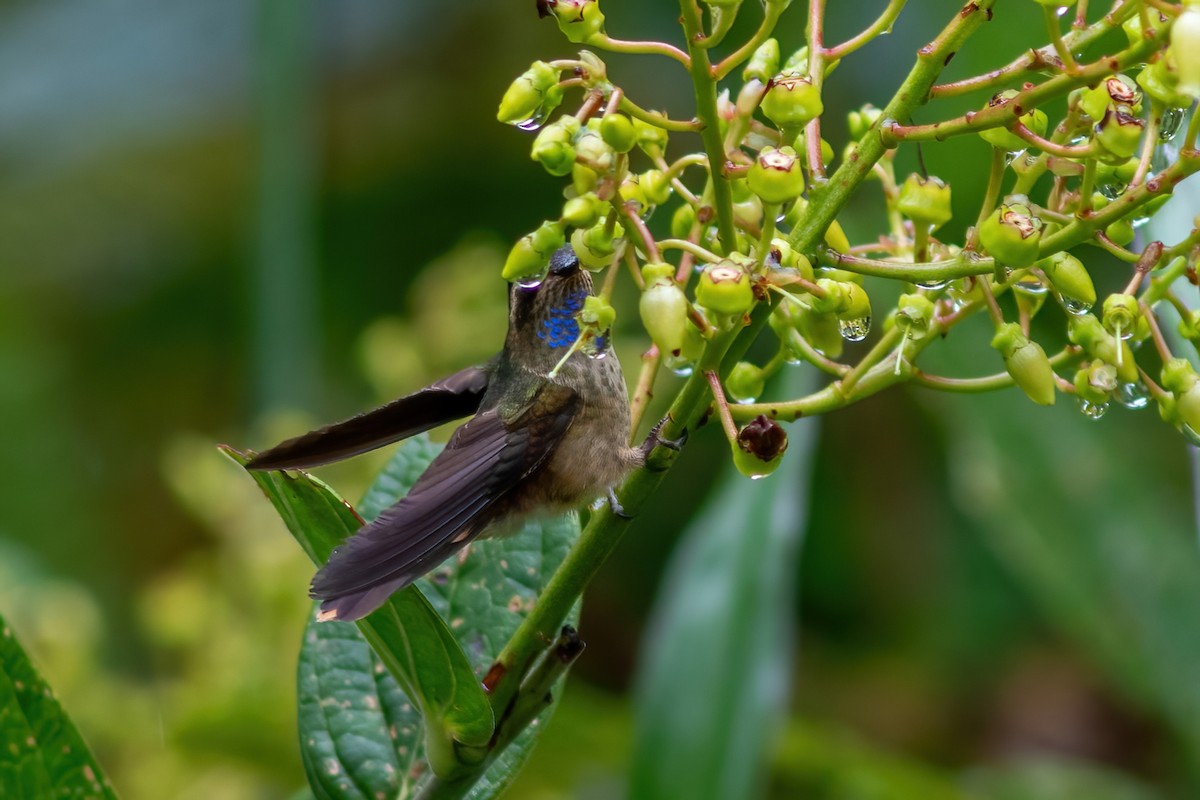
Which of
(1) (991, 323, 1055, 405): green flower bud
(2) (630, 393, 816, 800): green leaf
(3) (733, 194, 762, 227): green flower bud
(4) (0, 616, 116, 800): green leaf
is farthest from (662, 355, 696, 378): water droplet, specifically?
(2) (630, 393, 816, 800): green leaf

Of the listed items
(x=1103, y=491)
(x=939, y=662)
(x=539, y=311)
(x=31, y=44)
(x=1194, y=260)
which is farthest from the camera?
(x=31, y=44)

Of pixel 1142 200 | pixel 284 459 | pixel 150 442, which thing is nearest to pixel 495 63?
pixel 150 442

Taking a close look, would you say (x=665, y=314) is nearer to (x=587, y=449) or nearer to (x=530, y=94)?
(x=530, y=94)

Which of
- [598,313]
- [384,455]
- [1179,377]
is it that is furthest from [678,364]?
[384,455]

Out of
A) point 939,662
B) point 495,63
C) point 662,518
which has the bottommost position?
point 939,662

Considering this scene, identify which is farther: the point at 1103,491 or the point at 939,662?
the point at 939,662

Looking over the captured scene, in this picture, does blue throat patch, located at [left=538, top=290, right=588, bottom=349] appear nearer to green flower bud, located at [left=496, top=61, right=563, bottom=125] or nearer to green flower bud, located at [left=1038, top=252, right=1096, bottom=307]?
green flower bud, located at [left=496, top=61, right=563, bottom=125]

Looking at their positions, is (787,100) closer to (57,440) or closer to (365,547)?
(365,547)
